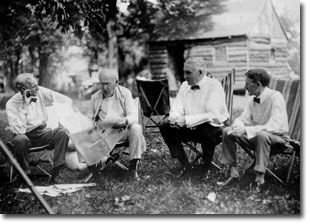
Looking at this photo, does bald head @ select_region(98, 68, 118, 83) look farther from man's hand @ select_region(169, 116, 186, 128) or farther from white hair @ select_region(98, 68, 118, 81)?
man's hand @ select_region(169, 116, 186, 128)

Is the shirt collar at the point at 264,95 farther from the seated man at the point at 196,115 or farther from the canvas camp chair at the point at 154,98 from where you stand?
the canvas camp chair at the point at 154,98

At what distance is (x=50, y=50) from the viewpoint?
5.77m

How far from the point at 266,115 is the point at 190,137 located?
80cm

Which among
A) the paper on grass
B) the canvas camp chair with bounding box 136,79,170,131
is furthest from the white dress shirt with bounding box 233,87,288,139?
the canvas camp chair with bounding box 136,79,170,131

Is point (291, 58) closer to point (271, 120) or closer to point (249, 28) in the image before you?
point (271, 120)

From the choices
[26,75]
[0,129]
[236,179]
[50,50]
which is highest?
[50,50]

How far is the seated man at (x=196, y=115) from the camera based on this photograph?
3.53 meters

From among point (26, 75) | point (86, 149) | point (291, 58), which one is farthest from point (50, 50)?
point (291, 58)

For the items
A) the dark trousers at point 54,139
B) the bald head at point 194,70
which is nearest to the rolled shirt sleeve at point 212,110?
the bald head at point 194,70

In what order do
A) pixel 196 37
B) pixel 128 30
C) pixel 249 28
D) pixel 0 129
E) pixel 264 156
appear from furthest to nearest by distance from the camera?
pixel 196 37, pixel 128 30, pixel 249 28, pixel 0 129, pixel 264 156

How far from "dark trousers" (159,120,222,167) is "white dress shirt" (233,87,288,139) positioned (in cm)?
32

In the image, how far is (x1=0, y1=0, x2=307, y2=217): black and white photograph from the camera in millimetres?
3172

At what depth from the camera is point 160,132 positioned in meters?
3.78

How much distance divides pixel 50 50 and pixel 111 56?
1.04 metres
